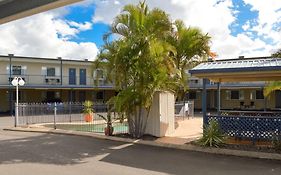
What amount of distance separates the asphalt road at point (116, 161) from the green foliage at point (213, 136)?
0.80 metres

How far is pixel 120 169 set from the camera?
1005cm

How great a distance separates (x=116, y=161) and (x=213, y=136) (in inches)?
145

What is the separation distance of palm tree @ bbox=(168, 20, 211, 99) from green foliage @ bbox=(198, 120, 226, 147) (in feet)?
30.1

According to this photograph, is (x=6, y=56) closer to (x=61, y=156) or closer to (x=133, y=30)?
(x=133, y=30)

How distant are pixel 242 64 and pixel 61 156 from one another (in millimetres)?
7090

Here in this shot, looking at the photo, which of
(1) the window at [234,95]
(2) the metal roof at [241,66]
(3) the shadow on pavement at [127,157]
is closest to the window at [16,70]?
(1) the window at [234,95]

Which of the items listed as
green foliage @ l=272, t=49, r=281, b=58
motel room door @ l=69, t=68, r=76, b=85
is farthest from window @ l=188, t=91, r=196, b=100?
green foliage @ l=272, t=49, r=281, b=58

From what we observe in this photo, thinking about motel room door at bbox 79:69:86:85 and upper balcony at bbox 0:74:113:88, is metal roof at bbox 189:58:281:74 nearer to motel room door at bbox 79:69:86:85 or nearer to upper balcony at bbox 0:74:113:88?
upper balcony at bbox 0:74:113:88

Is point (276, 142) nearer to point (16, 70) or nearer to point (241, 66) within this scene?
point (241, 66)

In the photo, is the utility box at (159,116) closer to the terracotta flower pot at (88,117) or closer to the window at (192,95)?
the terracotta flower pot at (88,117)

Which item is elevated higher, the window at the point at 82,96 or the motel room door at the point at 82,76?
the motel room door at the point at 82,76

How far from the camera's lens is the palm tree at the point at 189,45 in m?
22.3

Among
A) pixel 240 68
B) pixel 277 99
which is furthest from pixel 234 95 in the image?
pixel 240 68

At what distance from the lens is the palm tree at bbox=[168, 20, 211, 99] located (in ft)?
73.3
